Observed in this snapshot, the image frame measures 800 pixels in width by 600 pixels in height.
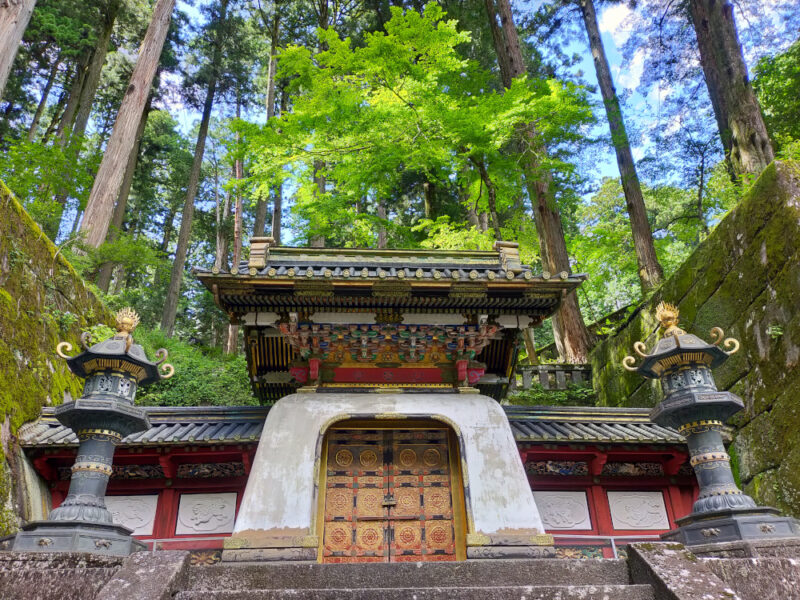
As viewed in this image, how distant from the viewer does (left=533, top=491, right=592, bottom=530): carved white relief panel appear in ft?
24.6

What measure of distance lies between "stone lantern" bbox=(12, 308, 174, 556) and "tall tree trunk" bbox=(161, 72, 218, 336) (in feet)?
43.9

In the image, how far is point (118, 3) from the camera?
58.0ft

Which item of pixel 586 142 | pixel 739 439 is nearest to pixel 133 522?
pixel 739 439

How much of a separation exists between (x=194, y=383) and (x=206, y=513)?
703 centimetres

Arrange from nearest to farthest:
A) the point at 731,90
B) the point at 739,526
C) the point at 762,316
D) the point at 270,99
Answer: the point at 739,526, the point at 762,316, the point at 731,90, the point at 270,99

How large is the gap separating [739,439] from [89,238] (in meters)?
13.2

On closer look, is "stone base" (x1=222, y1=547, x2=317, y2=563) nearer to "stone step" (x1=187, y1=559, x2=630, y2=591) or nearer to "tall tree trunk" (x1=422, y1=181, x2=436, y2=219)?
"stone step" (x1=187, y1=559, x2=630, y2=591)

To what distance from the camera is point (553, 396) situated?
40.4ft

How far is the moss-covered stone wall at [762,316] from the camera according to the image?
7.12 metres

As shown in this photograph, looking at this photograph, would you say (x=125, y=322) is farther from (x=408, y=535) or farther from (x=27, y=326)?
(x=408, y=535)

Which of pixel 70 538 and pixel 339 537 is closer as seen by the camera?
pixel 70 538

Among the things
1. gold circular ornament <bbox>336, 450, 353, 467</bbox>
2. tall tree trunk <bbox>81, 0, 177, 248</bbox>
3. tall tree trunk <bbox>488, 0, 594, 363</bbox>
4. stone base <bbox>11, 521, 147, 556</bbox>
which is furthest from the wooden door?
Result: tall tree trunk <bbox>81, 0, 177, 248</bbox>

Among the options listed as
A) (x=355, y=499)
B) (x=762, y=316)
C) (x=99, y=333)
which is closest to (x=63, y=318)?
(x=99, y=333)

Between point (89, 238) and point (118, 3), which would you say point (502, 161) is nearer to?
point (89, 238)
